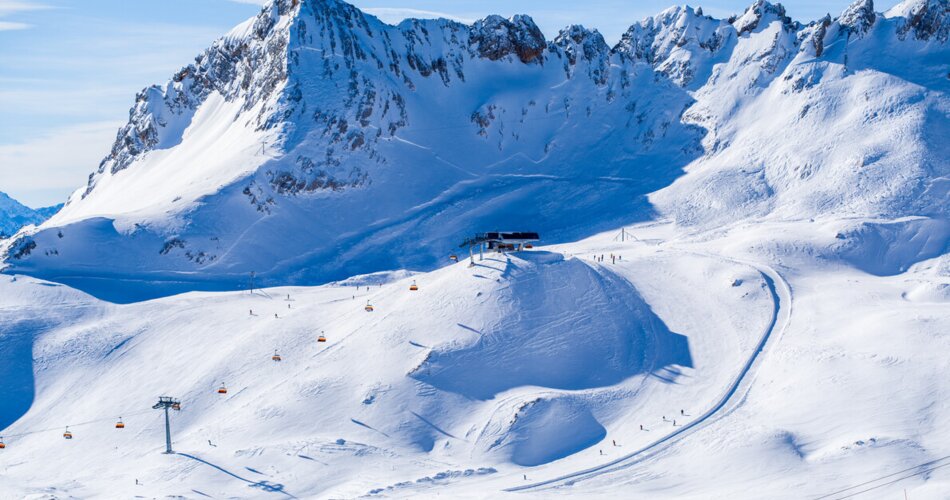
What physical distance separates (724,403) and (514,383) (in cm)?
1739

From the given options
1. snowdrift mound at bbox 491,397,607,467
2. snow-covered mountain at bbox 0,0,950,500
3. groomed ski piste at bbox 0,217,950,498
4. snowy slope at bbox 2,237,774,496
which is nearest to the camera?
groomed ski piste at bbox 0,217,950,498

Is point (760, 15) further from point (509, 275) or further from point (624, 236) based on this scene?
point (509, 275)

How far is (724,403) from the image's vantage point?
351 feet

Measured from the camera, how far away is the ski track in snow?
97688 mm

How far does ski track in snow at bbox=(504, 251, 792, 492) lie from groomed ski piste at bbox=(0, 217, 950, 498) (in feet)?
0.68

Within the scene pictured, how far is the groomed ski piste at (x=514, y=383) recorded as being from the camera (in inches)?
3863

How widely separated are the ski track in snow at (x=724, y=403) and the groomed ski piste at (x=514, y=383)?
0.21 meters

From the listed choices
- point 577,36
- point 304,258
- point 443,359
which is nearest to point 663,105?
point 577,36

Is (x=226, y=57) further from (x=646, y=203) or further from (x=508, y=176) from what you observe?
(x=646, y=203)

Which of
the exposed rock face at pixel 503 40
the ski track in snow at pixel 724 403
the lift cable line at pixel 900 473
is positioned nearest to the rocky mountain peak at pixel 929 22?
the exposed rock face at pixel 503 40

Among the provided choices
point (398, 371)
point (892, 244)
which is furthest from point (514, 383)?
point (892, 244)

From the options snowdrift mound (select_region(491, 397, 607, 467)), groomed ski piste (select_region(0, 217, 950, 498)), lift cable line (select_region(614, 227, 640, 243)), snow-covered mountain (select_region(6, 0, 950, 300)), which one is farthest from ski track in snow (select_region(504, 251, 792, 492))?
snow-covered mountain (select_region(6, 0, 950, 300))

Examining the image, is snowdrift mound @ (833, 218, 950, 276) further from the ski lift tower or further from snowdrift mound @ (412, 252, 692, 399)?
the ski lift tower

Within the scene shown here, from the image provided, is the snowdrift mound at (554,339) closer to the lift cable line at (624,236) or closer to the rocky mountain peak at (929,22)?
the lift cable line at (624,236)
